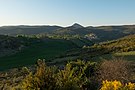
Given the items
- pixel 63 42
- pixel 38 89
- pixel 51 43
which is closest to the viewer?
pixel 38 89

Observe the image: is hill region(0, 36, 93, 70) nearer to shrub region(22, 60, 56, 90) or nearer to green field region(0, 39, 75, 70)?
green field region(0, 39, 75, 70)

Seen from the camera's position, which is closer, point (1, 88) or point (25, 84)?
point (25, 84)

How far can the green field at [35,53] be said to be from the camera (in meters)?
91.2

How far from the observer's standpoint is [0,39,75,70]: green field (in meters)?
91.2

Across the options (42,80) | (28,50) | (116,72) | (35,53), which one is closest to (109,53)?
(116,72)

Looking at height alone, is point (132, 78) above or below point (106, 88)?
below

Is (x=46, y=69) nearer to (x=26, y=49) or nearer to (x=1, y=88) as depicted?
(x=1, y=88)

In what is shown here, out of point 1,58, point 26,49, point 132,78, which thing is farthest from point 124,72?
point 26,49

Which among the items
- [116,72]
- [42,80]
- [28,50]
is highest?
[42,80]

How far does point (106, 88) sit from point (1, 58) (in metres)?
88.2

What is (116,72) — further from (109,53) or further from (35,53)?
(35,53)

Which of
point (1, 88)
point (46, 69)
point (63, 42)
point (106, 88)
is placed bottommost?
point (63, 42)

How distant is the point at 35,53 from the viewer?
117562 millimetres

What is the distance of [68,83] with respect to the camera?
17.7 m
